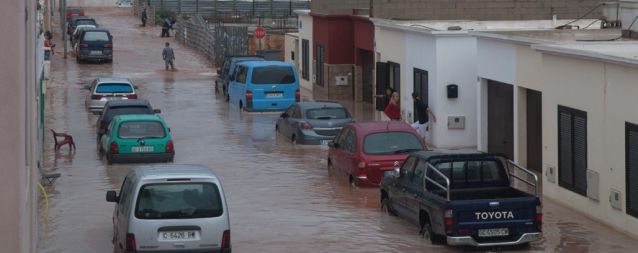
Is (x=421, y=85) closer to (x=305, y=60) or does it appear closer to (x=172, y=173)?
(x=172, y=173)

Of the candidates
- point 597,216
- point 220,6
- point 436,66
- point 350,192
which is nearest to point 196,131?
point 436,66

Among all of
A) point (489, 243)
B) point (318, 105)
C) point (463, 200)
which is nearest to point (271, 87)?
point (318, 105)

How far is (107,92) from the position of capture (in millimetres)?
39000

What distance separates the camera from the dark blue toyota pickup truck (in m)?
18.3

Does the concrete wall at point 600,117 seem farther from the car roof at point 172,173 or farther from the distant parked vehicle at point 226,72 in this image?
the distant parked vehicle at point 226,72

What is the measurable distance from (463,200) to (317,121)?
521 inches

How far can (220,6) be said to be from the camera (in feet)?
310

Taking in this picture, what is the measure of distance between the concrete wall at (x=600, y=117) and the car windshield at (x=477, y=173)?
202cm

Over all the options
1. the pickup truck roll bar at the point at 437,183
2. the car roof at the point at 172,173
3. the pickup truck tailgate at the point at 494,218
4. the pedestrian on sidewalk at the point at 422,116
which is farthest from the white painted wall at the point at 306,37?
the pickup truck tailgate at the point at 494,218

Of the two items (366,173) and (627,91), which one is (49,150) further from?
(627,91)

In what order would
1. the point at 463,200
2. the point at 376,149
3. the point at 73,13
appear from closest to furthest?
1. the point at 463,200
2. the point at 376,149
3. the point at 73,13

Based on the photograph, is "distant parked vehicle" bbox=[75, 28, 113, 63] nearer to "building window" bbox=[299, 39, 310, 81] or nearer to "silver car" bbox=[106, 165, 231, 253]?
"building window" bbox=[299, 39, 310, 81]

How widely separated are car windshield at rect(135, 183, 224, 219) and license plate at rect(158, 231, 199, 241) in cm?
20

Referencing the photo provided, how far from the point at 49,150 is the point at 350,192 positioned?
9.85 m
